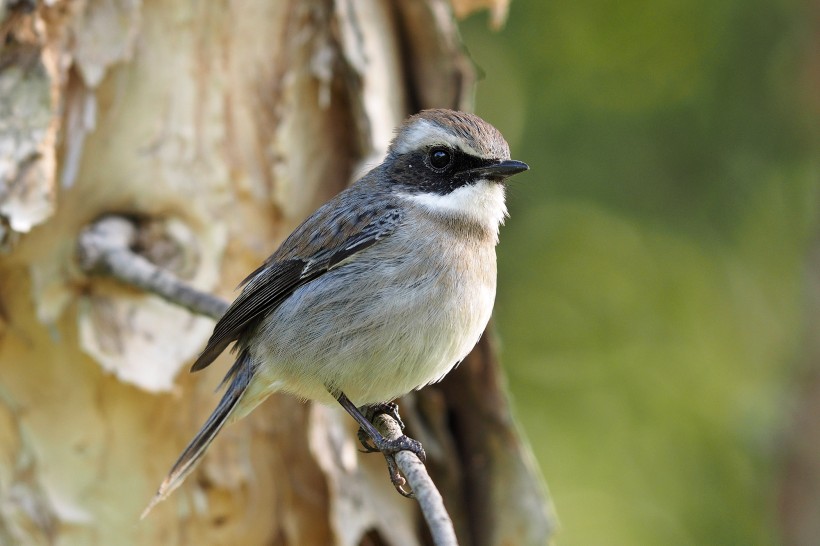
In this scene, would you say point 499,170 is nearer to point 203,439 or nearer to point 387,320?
point 387,320

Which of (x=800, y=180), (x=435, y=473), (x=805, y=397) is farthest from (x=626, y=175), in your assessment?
(x=435, y=473)

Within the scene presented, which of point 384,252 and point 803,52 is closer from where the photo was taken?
point 384,252

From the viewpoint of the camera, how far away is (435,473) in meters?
5.14

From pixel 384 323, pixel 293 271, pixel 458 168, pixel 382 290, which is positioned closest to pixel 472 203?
pixel 458 168

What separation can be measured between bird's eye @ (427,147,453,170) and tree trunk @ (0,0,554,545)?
2.34 ft

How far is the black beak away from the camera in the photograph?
4.12 metres

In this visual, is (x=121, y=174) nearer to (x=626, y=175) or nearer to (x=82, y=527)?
(x=82, y=527)

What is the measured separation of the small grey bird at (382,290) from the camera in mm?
4012

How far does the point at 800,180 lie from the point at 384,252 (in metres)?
6.24

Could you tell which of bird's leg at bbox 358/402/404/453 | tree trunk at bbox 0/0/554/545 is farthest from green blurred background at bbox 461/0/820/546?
→ bird's leg at bbox 358/402/404/453

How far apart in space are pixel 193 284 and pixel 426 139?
1453 mm

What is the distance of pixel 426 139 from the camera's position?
4398 mm

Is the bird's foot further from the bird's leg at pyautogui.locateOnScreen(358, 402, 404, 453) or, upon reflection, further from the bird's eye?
the bird's eye

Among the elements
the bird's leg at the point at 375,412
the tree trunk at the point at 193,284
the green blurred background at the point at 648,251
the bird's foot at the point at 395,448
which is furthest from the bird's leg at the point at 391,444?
the green blurred background at the point at 648,251
